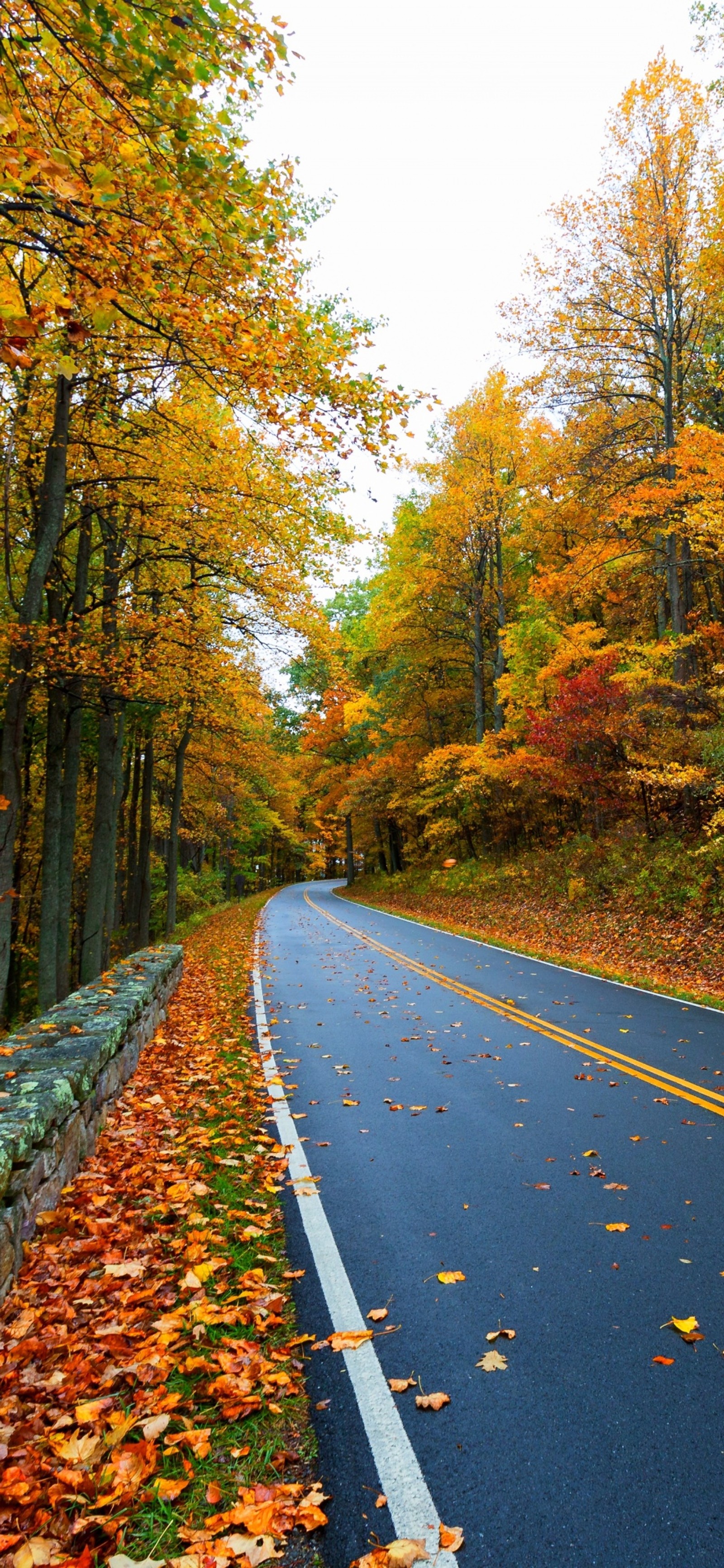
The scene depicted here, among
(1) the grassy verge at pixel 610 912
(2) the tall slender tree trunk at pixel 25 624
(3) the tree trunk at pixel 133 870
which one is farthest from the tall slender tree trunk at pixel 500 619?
(2) the tall slender tree trunk at pixel 25 624

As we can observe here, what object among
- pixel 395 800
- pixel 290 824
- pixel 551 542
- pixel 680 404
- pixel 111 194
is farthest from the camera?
pixel 290 824

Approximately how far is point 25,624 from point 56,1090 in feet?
19.1

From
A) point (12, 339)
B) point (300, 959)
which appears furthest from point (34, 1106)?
point (300, 959)

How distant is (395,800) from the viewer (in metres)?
26.8

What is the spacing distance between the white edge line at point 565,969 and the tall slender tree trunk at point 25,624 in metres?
Answer: 7.93

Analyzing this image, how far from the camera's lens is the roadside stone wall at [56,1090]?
140 inches

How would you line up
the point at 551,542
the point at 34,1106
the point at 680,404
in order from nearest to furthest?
1. the point at 34,1106
2. the point at 680,404
3. the point at 551,542

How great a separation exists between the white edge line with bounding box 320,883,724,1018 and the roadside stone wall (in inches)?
254

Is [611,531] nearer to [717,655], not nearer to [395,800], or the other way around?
[717,655]

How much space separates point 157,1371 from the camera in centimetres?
294

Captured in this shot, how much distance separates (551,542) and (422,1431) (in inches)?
924

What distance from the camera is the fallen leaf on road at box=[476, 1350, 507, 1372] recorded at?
290 centimetres

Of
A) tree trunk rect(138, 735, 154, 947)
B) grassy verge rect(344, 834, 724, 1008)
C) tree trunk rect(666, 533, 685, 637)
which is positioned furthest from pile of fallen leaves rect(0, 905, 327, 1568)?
tree trunk rect(138, 735, 154, 947)

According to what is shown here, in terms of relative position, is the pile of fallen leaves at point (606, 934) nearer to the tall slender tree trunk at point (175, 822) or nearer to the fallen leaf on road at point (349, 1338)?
the tall slender tree trunk at point (175, 822)
